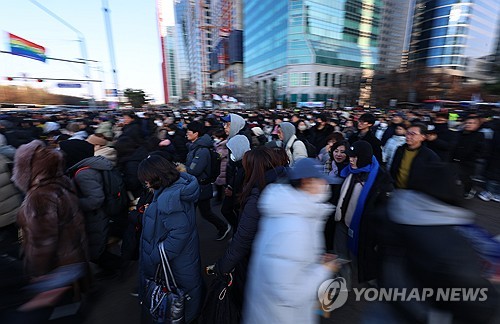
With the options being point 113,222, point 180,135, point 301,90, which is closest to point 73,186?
point 113,222

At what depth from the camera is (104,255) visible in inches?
121

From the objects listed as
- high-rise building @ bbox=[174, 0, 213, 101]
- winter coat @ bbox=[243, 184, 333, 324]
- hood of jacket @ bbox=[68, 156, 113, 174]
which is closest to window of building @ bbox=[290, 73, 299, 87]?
high-rise building @ bbox=[174, 0, 213, 101]

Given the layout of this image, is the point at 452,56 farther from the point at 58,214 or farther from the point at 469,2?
the point at 58,214

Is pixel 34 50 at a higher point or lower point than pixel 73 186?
higher

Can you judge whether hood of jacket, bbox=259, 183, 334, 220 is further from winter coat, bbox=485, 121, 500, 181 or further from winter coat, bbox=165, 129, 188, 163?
winter coat, bbox=485, 121, 500, 181

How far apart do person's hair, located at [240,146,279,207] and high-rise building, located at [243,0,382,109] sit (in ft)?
186

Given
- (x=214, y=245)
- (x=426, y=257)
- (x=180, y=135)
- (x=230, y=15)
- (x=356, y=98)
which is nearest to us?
(x=426, y=257)

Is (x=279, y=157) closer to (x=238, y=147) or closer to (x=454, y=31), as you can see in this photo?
(x=238, y=147)

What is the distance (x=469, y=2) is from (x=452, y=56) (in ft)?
50.5

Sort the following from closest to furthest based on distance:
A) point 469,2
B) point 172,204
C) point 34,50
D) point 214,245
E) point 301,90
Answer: point 172,204 < point 214,245 < point 34,50 < point 301,90 < point 469,2

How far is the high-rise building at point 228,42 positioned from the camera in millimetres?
87562

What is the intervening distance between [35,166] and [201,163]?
2045 mm

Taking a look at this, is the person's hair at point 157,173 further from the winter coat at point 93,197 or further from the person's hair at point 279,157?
the person's hair at point 279,157

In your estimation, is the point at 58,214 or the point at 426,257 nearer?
the point at 426,257
